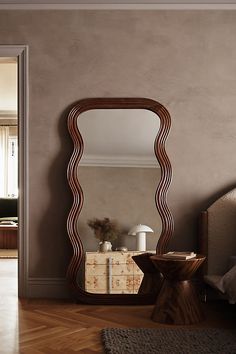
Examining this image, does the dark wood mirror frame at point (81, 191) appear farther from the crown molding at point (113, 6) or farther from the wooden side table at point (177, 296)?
the crown molding at point (113, 6)

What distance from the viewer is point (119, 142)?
171 inches

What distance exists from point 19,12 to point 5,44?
29cm

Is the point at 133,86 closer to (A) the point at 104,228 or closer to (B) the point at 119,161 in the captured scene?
(B) the point at 119,161

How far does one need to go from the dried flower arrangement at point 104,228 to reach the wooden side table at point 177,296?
72 centimetres

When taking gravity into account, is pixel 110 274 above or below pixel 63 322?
above

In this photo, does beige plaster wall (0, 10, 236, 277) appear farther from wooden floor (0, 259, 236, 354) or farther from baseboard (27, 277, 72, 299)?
wooden floor (0, 259, 236, 354)

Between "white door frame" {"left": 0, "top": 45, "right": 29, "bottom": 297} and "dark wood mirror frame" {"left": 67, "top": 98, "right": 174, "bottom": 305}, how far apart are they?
1.28 feet

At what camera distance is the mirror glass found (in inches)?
166

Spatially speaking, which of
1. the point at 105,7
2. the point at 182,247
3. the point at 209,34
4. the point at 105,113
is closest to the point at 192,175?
the point at 182,247

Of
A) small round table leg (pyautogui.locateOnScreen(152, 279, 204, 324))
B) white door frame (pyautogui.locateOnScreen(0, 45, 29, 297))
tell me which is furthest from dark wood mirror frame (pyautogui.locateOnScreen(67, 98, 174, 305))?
small round table leg (pyautogui.locateOnScreen(152, 279, 204, 324))

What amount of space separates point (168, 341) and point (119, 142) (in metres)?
1.83

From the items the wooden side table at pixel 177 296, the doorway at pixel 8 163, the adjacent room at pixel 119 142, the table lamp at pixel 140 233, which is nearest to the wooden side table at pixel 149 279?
the adjacent room at pixel 119 142

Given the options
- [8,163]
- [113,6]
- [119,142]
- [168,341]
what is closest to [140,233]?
[119,142]

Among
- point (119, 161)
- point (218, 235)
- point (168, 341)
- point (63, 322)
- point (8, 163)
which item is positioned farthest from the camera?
point (8, 163)
